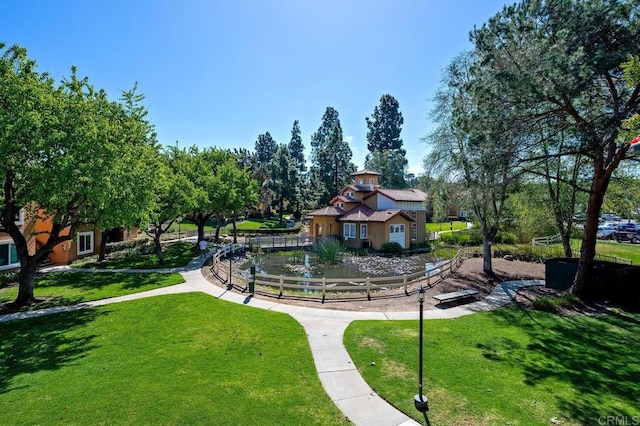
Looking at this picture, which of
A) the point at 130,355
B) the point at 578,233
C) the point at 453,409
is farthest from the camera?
the point at 578,233

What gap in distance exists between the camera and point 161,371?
7.79 m

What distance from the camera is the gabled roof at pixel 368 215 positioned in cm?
3190

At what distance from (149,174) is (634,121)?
708 inches

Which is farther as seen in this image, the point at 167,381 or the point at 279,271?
the point at 279,271

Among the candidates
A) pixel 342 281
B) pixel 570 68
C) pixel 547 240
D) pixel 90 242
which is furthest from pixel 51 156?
pixel 547 240

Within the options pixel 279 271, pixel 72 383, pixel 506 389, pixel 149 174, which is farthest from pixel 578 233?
pixel 72 383

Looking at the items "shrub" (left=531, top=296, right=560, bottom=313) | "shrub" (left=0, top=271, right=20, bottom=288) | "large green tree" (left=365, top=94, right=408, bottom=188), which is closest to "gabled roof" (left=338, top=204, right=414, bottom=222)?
"shrub" (left=531, top=296, right=560, bottom=313)

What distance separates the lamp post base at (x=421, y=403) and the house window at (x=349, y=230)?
27.9 m

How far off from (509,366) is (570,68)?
9003 millimetres

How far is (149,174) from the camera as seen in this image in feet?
54.0

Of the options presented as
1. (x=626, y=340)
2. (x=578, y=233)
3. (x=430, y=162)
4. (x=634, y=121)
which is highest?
(x=430, y=162)

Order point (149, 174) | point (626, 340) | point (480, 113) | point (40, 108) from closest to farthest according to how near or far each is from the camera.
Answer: point (626, 340)
point (40, 108)
point (480, 113)
point (149, 174)

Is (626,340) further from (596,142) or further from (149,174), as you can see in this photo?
(149,174)

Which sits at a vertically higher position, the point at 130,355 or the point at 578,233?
the point at 578,233
